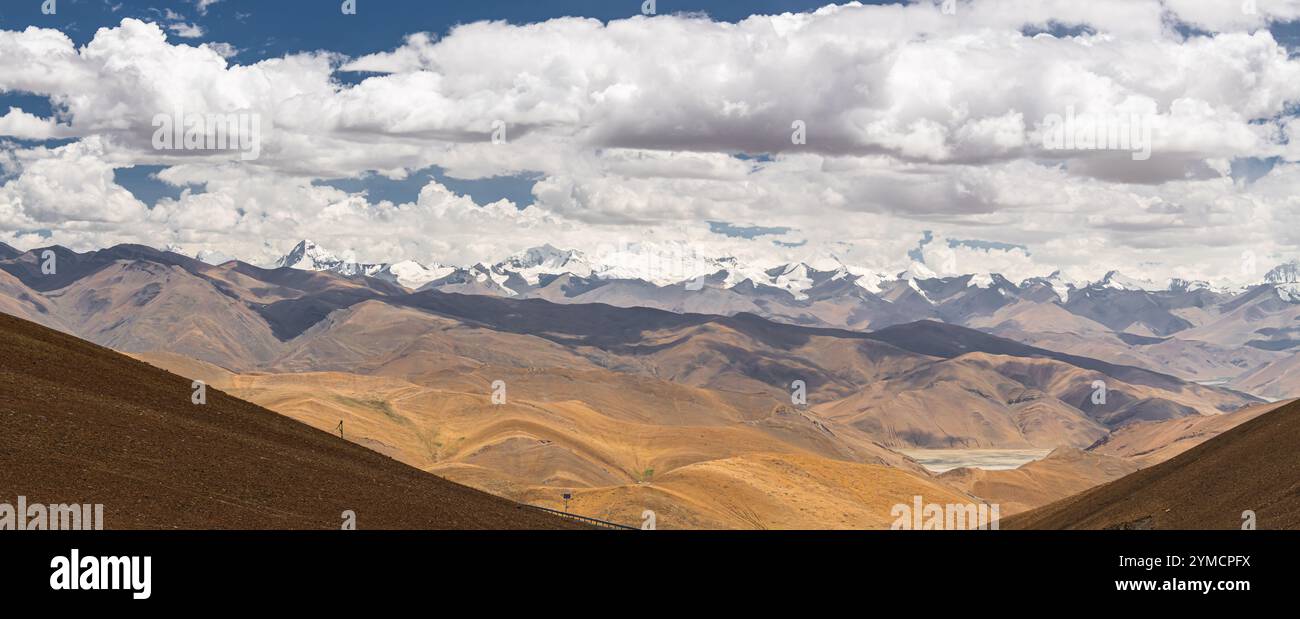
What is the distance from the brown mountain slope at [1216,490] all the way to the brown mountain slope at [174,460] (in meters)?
38.5

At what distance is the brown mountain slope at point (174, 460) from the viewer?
156ft

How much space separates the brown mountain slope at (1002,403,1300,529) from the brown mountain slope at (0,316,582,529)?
126 ft

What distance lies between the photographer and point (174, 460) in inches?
2116

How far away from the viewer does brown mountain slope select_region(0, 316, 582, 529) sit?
156 ft

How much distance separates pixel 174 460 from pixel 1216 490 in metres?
61.7

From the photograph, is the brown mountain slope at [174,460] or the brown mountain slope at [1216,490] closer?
the brown mountain slope at [174,460]

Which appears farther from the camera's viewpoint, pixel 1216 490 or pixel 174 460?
pixel 1216 490

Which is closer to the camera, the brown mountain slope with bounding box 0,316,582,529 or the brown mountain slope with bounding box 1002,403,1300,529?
the brown mountain slope with bounding box 0,316,582,529

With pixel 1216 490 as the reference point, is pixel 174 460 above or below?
above

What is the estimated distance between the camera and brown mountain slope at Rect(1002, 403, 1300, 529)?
65.6 m
